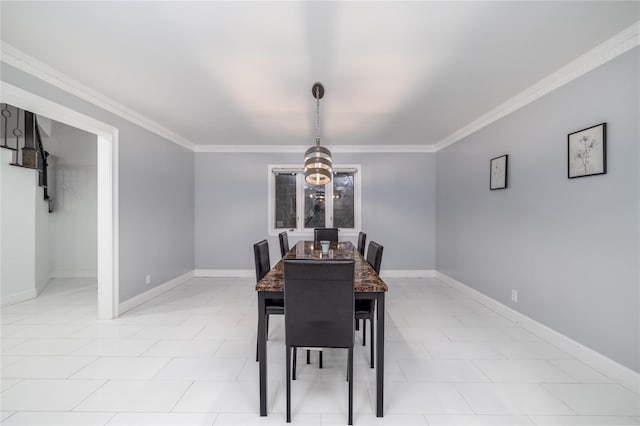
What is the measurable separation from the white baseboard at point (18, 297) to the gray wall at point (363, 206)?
7.21ft

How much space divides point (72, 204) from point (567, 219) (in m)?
7.27

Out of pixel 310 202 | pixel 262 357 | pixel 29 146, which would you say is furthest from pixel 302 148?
pixel 29 146

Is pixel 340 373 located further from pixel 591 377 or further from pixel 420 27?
pixel 420 27

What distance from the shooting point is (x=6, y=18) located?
1.67 meters

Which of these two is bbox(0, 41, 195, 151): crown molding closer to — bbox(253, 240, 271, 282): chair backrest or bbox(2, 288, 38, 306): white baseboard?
bbox(253, 240, 271, 282): chair backrest

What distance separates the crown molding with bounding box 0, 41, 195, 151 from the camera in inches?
80.1

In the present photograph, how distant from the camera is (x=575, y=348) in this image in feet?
7.14

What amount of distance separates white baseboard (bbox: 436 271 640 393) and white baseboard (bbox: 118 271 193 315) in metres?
4.67

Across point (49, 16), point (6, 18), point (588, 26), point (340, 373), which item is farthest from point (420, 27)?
point (6, 18)

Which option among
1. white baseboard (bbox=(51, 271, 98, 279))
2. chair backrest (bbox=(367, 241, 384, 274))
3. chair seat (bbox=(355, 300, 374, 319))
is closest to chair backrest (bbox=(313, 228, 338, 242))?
chair backrest (bbox=(367, 241, 384, 274))

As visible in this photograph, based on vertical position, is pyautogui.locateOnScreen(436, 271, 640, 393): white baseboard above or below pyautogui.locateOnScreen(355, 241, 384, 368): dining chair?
below

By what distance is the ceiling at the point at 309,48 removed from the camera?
1.60m

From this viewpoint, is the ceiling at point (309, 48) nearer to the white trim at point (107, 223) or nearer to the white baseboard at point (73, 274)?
the white trim at point (107, 223)

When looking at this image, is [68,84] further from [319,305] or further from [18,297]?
[319,305]
